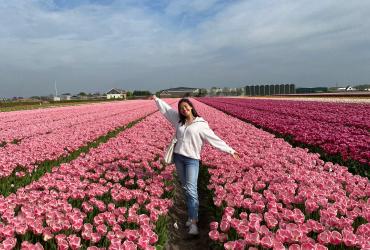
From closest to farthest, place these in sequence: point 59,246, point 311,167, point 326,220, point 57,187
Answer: point 59,246 → point 326,220 → point 57,187 → point 311,167

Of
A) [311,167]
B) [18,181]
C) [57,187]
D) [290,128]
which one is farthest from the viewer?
[290,128]

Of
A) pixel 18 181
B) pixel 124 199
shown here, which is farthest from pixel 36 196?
pixel 18 181

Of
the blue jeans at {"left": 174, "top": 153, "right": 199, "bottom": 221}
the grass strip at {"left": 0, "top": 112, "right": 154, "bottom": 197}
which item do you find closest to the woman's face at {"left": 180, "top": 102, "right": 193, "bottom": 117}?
the blue jeans at {"left": 174, "top": 153, "right": 199, "bottom": 221}

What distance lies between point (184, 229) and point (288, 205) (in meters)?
1.78

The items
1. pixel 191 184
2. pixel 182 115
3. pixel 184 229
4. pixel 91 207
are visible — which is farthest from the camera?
pixel 184 229

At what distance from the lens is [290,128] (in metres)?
14.6

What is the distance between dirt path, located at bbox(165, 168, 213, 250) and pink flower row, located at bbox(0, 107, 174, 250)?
475mm

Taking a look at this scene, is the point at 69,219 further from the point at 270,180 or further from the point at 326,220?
the point at 270,180

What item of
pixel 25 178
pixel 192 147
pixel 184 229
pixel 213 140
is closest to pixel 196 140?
pixel 192 147

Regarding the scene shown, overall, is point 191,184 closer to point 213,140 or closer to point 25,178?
point 213,140

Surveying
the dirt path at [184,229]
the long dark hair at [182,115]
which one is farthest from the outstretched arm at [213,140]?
the dirt path at [184,229]

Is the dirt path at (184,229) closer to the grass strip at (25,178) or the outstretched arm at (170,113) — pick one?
the outstretched arm at (170,113)

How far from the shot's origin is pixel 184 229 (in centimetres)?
620

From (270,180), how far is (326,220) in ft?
7.11
